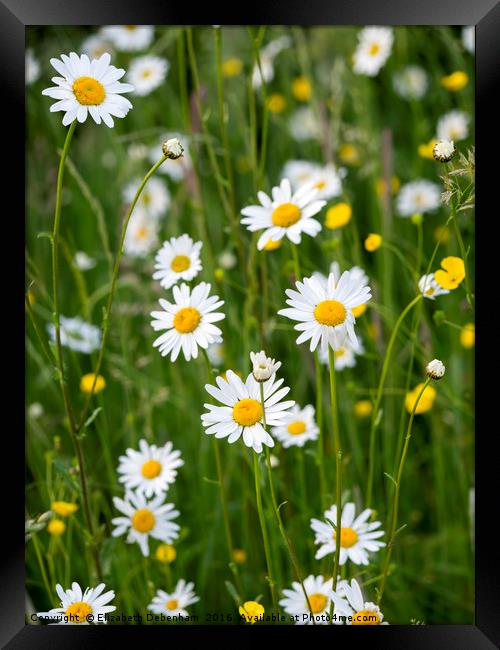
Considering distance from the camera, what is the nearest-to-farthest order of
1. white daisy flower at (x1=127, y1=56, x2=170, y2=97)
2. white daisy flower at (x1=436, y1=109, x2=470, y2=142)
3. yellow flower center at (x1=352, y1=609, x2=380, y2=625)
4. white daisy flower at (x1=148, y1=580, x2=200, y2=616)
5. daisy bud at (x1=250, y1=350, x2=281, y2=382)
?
1. daisy bud at (x1=250, y1=350, x2=281, y2=382)
2. yellow flower center at (x1=352, y1=609, x2=380, y2=625)
3. white daisy flower at (x1=148, y1=580, x2=200, y2=616)
4. white daisy flower at (x1=127, y1=56, x2=170, y2=97)
5. white daisy flower at (x1=436, y1=109, x2=470, y2=142)

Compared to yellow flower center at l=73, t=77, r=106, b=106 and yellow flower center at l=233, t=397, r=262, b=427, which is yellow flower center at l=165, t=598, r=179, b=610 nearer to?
yellow flower center at l=233, t=397, r=262, b=427

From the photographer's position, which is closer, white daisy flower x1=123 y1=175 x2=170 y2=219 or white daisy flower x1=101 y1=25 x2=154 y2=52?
white daisy flower x1=101 y1=25 x2=154 y2=52

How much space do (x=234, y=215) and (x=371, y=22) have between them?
0.28m

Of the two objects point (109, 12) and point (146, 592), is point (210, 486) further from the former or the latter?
point (109, 12)

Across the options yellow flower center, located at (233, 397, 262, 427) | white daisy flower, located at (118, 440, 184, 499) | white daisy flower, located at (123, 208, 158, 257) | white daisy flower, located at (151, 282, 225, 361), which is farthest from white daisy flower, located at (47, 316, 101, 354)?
yellow flower center, located at (233, 397, 262, 427)

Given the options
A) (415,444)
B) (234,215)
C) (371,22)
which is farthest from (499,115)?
(415,444)

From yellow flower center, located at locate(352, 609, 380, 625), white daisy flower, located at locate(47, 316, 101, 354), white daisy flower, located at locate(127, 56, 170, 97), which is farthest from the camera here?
white daisy flower, located at locate(127, 56, 170, 97)

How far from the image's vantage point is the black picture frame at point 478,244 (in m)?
0.77

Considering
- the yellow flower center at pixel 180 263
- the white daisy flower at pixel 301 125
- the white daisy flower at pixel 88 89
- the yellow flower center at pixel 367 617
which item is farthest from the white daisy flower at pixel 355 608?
the white daisy flower at pixel 301 125

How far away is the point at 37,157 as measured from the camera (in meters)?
1.38

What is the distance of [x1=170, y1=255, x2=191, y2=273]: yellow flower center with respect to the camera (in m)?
0.81

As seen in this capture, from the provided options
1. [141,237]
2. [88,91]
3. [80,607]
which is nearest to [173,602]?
[80,607]

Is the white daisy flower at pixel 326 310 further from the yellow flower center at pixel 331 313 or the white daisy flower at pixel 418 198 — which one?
the white daisy flower at pixel 418 198

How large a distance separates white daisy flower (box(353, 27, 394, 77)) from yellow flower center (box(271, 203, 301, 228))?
0.65 metres
